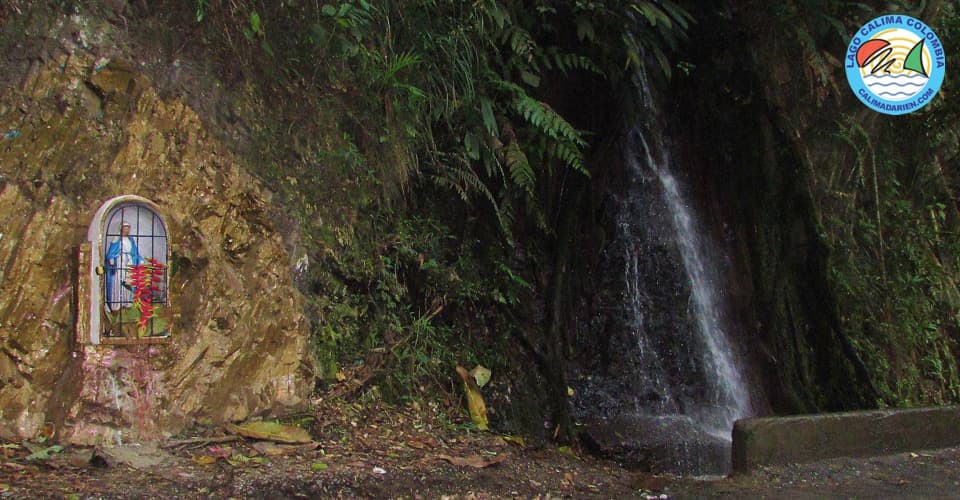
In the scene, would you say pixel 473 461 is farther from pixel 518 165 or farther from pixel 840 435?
pixel 840 435

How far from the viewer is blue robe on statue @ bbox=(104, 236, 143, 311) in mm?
4281

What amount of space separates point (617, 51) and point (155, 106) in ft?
14.4

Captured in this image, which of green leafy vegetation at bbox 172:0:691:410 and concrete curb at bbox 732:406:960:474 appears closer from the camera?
green leafy vegetation at bbox 172:0:691:410

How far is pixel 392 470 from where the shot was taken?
470cm

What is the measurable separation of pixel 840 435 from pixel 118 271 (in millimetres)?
5672

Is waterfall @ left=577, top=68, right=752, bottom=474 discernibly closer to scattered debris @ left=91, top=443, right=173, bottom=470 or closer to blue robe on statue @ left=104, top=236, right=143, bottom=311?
scattered debris @ left=91, top=443, right=173, bottom=470

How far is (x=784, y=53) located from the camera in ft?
29.1

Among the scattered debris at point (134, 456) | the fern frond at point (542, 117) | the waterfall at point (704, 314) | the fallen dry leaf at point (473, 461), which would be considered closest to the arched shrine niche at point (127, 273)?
the scattered debris at point (134, 456)

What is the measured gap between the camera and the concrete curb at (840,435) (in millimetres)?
5852

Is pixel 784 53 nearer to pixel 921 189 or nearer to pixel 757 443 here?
pixel 921 189

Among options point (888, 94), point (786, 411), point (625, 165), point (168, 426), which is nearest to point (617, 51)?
point (625, 165)

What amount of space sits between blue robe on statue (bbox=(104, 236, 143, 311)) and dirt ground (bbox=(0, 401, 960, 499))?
0.83m

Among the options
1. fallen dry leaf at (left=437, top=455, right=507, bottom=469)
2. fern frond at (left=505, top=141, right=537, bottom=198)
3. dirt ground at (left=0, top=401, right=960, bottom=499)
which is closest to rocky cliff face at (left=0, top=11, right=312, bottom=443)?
dirt ground at (left=0, top=401, right=960, bottom=499)

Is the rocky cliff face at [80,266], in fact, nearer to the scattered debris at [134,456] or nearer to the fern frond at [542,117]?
the scattered debris at [134,456]
